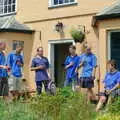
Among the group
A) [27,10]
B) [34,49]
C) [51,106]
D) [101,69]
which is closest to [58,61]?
[34,49]

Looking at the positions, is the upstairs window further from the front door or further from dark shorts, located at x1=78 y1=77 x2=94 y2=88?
dark shorts, located at x1=78 y1=77 x2=94 y2=88

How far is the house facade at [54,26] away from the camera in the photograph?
15.0 meters

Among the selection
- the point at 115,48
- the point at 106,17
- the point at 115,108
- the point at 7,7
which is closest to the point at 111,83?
the point at 115,48

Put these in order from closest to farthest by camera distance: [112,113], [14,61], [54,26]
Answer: [112,113] → [14,61] → [54,26]

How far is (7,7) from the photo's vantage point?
66.4 feet

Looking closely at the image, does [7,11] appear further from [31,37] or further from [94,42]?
[94,42]

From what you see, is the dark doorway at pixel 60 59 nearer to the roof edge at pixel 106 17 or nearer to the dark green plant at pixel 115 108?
the roof edge at pixel 106 17

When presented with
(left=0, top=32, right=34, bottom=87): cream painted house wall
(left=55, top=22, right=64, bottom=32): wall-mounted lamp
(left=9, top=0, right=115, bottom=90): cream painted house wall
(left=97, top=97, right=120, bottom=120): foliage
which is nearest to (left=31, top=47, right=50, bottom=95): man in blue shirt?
(left=9, top=0, right=115, bottom=90): cream painted house wall

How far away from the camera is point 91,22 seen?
1638cm

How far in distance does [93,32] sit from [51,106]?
29.7 feet

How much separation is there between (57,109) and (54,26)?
1064 cm

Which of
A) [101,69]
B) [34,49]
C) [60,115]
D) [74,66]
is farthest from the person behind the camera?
[34,49]

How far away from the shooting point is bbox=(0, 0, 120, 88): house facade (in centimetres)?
1502

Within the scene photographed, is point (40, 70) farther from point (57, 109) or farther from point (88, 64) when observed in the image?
point (57, 109)
